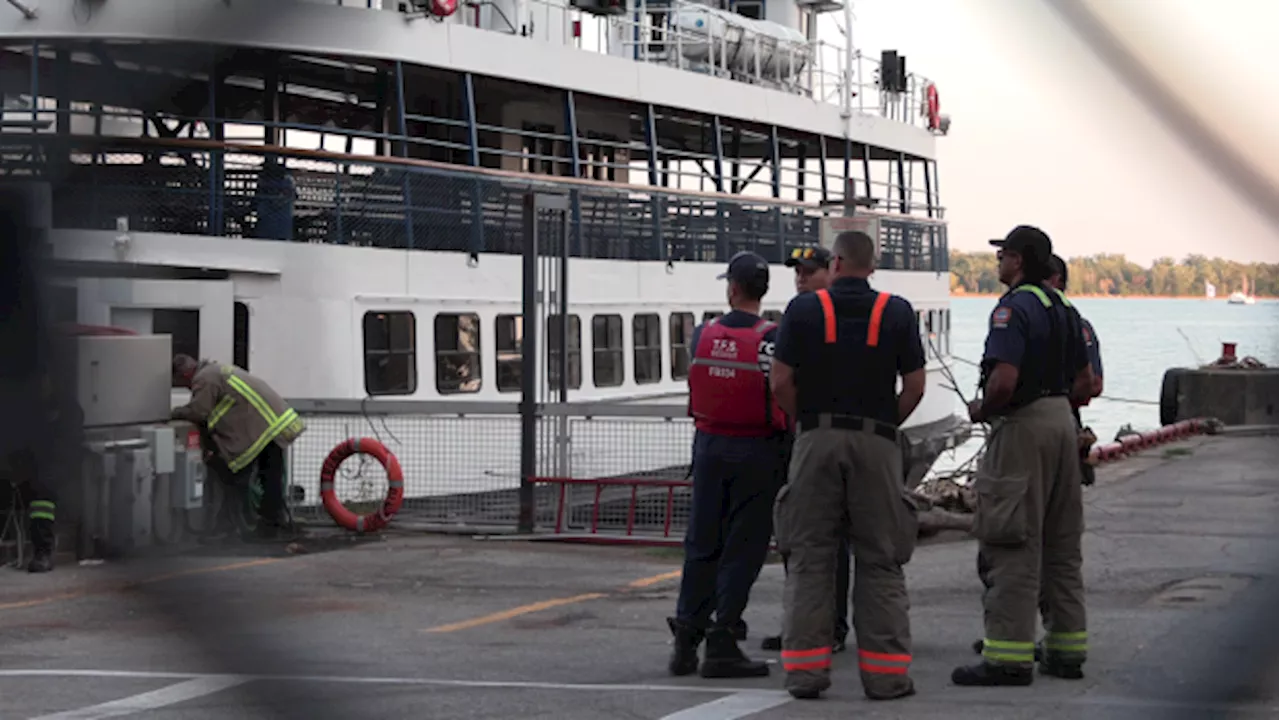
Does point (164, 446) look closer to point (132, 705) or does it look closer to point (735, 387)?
point (132, 705)

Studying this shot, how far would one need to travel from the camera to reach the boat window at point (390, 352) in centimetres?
1386

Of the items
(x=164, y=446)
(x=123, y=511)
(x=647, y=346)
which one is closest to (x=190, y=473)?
(x=164, y=446)

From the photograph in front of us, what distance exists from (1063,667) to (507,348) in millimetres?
9666

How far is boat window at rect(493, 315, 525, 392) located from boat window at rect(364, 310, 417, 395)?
102 centimetres

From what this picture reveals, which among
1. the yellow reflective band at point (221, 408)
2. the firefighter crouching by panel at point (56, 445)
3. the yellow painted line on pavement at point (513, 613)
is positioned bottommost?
the yellow painted line on pavement at point (513, 613)

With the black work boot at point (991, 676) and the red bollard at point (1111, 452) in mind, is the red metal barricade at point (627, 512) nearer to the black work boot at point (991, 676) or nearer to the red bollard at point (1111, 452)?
the black work boot at point (991, 676)

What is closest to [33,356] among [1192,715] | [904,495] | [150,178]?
[150,178]

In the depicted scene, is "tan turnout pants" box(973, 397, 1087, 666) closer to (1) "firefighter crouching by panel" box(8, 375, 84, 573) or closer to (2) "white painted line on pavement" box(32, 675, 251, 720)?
(2) "white painted line on pavement" box(32, 675, 251, 720)

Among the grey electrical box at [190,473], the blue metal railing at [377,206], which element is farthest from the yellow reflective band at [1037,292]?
the grey electrical box at [190,473]

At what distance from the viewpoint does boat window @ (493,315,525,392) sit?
595 inches

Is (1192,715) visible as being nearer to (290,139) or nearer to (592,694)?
(290,139)

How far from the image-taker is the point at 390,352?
14.0 m

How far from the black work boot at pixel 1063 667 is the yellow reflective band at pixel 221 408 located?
20.4ft

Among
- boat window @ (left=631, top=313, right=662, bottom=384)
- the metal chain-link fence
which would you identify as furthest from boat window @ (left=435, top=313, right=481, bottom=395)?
boat window @ (left=631, top=313, right=662, bottom=384)
